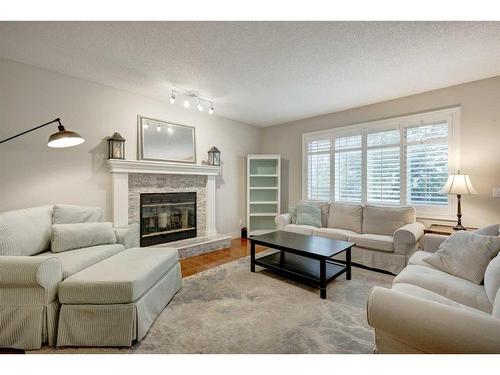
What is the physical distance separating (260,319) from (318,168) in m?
3.38

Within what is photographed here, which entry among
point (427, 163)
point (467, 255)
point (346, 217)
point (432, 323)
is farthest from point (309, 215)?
point (432, 323)

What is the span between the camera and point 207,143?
4.43m

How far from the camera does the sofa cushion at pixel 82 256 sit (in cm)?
187

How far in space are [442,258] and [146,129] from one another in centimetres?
403

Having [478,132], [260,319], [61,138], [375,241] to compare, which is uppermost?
[478,132]

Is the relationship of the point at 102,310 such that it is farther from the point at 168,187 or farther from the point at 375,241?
the point at 375,241

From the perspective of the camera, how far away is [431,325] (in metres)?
1.01

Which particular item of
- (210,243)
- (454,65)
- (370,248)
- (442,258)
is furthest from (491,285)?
(210,243)

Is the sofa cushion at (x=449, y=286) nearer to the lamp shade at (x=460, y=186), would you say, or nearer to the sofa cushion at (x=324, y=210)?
the lamp shade at (x=460, y=186)

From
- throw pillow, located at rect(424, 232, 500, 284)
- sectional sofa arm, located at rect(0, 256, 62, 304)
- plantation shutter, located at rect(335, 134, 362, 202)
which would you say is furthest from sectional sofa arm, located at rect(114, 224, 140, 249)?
plantation shutter, located at rect(335, 134, 362, 202)

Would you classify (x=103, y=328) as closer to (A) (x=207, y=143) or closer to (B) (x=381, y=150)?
(A) (x=207, y=143)

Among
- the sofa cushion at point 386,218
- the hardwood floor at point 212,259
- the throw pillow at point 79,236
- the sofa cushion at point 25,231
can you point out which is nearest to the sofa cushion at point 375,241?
the sofa cushion at point 386,218

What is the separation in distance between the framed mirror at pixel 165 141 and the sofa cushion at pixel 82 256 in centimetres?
164
